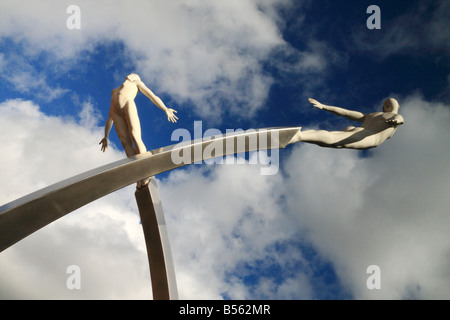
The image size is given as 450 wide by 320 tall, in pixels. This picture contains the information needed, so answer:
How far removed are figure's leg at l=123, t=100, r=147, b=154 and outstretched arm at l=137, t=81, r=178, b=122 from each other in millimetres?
464

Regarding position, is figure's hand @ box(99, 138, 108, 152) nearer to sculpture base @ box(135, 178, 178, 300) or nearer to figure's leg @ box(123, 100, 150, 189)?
figure's leg @ box(123, 100, 150, 189)

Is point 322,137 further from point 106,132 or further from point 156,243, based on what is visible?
point 106,132

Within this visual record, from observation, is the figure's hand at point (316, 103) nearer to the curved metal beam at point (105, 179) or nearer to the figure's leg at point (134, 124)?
the curved metal beam at point (105, 179)

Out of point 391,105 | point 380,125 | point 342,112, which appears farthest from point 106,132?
point 391,105

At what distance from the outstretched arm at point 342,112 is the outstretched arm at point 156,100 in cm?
356

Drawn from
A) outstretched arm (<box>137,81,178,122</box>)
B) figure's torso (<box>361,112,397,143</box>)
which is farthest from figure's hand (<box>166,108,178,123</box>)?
figure's torso (<box>361,112,397,143</box>)

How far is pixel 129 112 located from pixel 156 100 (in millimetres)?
786

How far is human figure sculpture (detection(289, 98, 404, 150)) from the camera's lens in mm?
9117

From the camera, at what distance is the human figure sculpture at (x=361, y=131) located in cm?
912

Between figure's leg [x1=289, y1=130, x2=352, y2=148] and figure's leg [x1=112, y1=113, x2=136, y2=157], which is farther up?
figure's leg [x1=112, y1=113, x2=136, y2=157]

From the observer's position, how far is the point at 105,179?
7375 mm

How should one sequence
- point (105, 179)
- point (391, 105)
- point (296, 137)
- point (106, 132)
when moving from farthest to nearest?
point (106, 132), point (391, 105), point (296, 137), point (105, 179)
